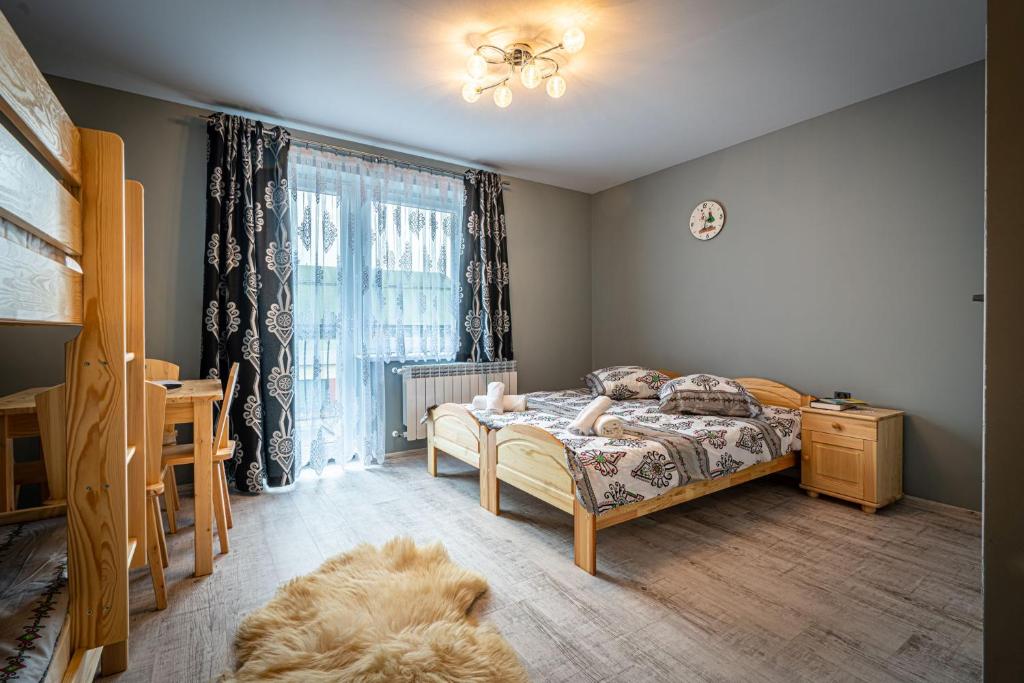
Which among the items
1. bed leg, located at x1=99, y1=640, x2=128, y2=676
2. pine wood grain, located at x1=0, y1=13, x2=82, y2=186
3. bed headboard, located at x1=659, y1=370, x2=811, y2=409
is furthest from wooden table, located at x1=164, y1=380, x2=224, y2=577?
bed headboard, located at x1=659, y1=370, x2=811, y2=409

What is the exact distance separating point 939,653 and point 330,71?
382 centimetres

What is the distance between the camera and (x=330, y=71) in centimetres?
270

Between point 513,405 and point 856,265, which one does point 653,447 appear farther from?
point 856,265

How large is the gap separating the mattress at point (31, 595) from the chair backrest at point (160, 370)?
155 centimetres

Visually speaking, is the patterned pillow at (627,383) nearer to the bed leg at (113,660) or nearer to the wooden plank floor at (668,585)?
the wooden plank floor at (668,585)

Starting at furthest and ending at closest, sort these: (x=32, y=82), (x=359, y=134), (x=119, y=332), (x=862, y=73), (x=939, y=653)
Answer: (x=359, y=134)
(x=862, y=73)
(x=939, y=653)
(x=119, y=332)
(x=32, y=82)

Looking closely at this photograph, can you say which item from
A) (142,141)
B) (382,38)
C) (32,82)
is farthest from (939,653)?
(142,141)

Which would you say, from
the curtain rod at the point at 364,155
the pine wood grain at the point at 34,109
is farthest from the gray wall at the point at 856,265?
the pine wood grain at the point at 34,109

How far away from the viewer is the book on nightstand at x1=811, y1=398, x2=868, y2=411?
9.78ft

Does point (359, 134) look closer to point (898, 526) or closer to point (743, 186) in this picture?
point (743, 186)

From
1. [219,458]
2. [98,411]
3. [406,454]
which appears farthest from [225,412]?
[406,454]

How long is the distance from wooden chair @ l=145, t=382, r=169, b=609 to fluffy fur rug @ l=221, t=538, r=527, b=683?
0.43 meters

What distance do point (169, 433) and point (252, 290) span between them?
105 centimetres

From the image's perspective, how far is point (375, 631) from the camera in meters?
1.57
